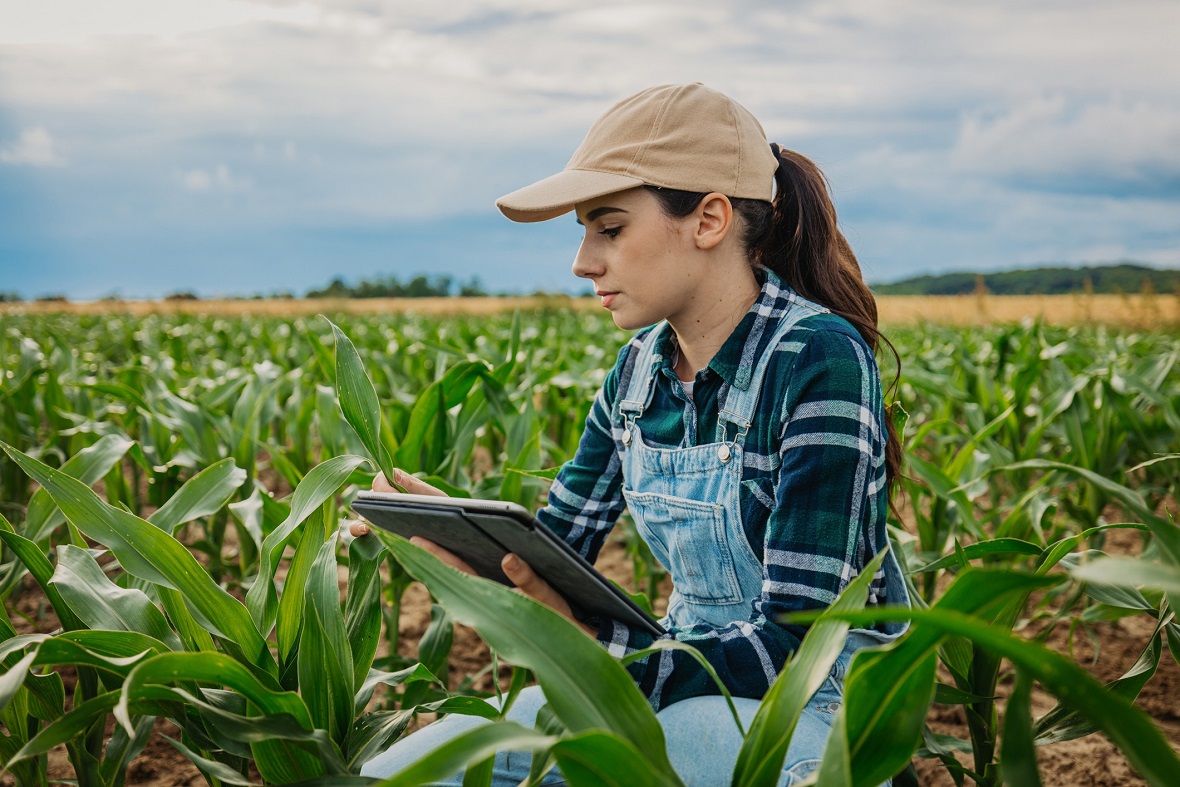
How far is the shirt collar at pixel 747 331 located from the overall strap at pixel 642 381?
156 millimetres

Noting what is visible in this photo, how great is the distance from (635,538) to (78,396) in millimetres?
2391

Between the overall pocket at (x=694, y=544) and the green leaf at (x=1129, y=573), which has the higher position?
the green leaf at (x=1129, y=573)

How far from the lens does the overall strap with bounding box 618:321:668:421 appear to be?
1.56 m

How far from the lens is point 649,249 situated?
1.39 meters

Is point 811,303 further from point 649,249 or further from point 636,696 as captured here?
point 636,696

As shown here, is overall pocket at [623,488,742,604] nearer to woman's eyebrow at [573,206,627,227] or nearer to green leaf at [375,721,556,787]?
woman's eyebrow at [573,206,627,227]

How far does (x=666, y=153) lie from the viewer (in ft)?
4.50

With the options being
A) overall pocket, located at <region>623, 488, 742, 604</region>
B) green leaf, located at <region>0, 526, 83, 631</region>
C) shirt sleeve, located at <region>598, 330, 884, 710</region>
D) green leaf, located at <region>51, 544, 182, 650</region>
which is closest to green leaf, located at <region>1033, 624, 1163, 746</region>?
shirt sleeve, located at <region>598, 330, 884, 710</region>

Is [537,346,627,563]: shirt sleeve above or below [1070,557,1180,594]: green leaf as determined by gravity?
below

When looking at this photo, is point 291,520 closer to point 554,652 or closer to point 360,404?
point 360,404

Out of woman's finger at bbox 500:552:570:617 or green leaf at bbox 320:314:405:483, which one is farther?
green leaf at bbox 320:314:405:483

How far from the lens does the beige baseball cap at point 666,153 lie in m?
1.36

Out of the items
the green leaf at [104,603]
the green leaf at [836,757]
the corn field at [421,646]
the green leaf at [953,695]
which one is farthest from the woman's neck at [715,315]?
the green leaf at [104,603]

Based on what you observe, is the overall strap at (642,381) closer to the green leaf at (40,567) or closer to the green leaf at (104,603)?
the green leaf at (104,603)
